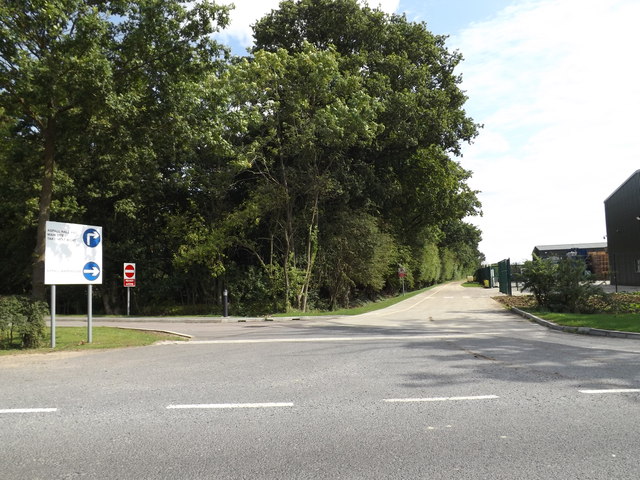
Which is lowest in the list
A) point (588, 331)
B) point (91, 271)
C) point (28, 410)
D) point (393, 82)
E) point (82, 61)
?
point (588, 331)

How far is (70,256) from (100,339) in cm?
263

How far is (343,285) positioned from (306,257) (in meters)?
3.36

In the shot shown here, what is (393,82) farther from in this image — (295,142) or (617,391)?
(617,391)

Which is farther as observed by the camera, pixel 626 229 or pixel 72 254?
pixel 626 229

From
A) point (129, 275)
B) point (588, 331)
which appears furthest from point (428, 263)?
point (588, 331)

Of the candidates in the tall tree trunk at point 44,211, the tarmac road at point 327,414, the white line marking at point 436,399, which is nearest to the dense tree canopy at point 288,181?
the tall tree trunk at point 44,211

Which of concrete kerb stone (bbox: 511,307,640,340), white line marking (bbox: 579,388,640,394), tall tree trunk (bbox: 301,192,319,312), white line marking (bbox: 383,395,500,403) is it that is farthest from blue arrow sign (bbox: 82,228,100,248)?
tall tree trunk (bbox: 301,192,319,312)

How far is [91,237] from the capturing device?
42.4 feet

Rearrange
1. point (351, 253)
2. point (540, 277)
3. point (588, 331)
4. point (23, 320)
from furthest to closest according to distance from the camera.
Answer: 1. point (351, 253)
2. point (540, 277)
3. point (588, 331)
4. point (23, 320)

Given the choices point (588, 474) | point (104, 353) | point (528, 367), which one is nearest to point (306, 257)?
point (104, 353)

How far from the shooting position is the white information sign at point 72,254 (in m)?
11.9

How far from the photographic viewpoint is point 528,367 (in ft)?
27.2

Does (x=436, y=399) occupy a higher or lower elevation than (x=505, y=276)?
lower

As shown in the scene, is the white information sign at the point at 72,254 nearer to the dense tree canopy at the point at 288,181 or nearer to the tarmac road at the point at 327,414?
the tarmac road at the point at 327,414
